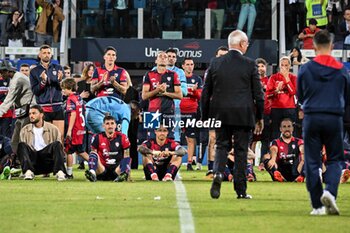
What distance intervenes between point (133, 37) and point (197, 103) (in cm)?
749

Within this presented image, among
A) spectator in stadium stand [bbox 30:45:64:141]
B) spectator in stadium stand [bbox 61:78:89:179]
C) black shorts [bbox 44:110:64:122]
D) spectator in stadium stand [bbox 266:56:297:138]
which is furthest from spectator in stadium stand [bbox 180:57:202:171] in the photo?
spectator in stadium stand [bbox 30:45:64:141]

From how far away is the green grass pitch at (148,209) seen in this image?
10.6 metres

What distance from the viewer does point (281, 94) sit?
2214cm

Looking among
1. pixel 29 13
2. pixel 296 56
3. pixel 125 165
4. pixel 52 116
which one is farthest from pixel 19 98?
pixel 29 13

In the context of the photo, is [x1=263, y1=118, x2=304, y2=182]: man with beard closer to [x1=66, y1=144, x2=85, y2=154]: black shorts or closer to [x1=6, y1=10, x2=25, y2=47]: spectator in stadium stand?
[x1=66, y1=144, x2=85, y2=154]: black shorts

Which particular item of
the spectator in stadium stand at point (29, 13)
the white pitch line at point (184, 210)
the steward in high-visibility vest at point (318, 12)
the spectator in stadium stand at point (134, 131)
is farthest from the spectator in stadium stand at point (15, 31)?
the white pitch line at point (184, 210)

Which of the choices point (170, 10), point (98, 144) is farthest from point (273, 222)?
point (170, 10)

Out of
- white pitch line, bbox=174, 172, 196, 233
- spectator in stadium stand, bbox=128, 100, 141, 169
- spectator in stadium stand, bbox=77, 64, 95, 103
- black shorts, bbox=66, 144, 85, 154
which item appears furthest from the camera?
spectator in stadium stand, bbox=128, 100, 141, 169

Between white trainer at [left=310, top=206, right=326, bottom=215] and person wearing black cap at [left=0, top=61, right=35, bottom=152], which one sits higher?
person wearing black cap at [left=0, top=61, right=35, bottom=152]

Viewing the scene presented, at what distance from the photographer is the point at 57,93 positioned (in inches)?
813

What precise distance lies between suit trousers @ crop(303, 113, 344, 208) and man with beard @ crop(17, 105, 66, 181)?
7.19 metres

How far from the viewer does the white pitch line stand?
10.4 metres

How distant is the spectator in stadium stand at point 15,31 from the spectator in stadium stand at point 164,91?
29.9ft

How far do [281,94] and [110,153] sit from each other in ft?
15.4
